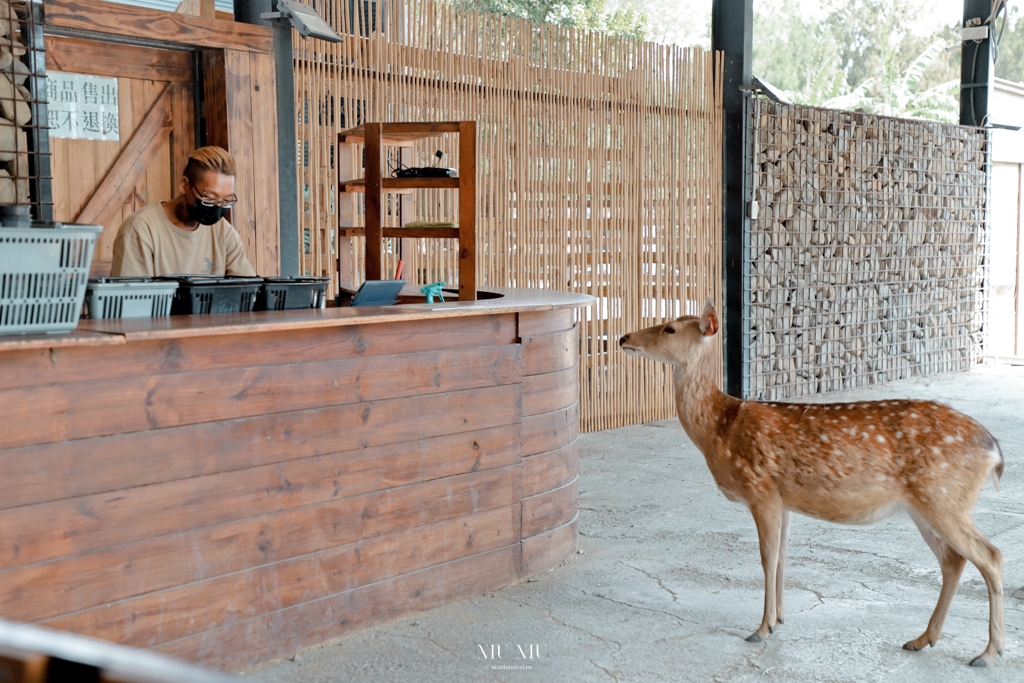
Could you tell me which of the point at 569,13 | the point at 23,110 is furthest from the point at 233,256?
the point at 569,13

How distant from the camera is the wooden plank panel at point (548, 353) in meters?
4.60

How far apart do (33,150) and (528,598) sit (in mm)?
3162

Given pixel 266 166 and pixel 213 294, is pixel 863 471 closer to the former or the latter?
pixel 213 294

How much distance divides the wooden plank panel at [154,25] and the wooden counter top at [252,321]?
2.24 meters

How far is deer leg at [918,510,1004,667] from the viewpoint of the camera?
3654 millimetres

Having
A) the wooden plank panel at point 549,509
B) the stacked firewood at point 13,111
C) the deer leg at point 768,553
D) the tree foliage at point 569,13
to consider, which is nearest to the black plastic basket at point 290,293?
the wooden plank panel at point 549,509

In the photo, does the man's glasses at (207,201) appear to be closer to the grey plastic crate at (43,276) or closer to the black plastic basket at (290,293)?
the black plastic basket at (290,293)

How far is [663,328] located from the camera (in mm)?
4383

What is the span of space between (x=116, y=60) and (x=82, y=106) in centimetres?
→ 31

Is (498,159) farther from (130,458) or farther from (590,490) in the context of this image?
(130,458)

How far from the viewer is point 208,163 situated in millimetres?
4445

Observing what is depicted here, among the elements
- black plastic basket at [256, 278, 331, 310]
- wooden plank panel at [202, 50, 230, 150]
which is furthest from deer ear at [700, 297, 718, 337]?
wooden plank panel at [202, 50, 230, 150]

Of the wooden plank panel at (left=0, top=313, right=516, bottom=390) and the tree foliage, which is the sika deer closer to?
the wooden plank panel at (left=0, top=313, right=516, bottom=390)

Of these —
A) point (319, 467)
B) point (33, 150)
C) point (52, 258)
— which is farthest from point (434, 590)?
point (33, 150)
